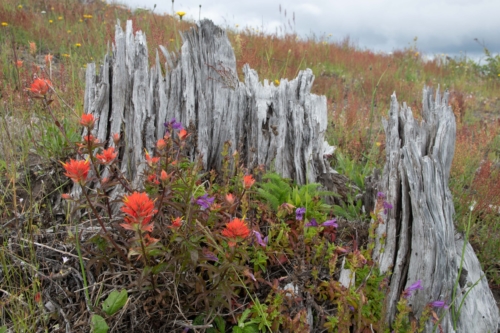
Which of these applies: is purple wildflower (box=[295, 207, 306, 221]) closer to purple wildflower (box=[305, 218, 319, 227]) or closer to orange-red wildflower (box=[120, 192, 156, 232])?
purple wildflower (box=[305, 218, 319, 227])

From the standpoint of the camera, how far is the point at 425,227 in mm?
2152

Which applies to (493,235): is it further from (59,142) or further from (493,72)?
(493,72)

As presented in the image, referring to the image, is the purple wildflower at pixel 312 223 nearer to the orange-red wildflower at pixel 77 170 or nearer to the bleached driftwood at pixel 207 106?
the bleached driftwood at pixel 207 106

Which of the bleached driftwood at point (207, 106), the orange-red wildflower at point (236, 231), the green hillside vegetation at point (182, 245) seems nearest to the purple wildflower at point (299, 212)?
the green hillside vegetation at point (182, 245)

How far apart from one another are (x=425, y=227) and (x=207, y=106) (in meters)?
1.76

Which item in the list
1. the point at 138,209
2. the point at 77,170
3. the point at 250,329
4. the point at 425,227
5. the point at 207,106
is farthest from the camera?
the point at 207,106

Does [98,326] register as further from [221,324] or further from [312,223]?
[312,223]

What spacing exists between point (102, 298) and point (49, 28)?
8.08 meters

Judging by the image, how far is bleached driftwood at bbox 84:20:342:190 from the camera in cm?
290

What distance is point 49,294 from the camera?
2109mm

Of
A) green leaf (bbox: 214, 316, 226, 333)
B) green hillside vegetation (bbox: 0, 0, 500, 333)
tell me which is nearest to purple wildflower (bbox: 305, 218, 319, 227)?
green hillside vegetation (bbox: 0, 0, 500, 333)

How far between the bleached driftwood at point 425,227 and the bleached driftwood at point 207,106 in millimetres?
726

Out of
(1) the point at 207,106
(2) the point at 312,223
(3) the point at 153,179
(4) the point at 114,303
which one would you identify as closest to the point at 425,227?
(2) the point at 312,223

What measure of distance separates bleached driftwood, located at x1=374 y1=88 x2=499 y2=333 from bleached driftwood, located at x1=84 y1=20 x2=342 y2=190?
726mm
